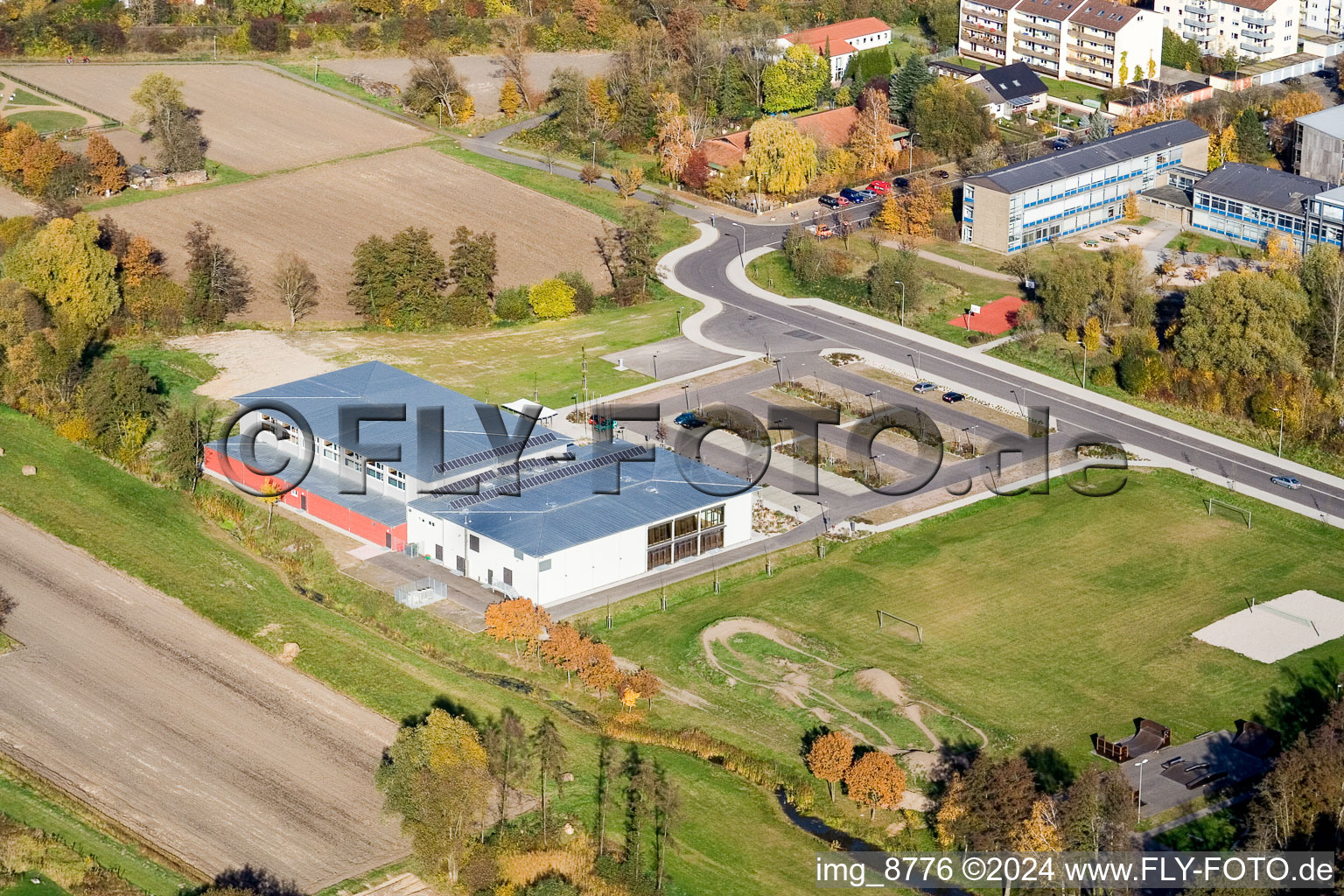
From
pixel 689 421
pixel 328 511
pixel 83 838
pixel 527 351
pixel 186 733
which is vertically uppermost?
pixel 527 351

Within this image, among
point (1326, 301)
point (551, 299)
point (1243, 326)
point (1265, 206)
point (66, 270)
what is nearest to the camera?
point (1243, 326)

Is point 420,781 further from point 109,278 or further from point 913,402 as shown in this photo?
point 109,278

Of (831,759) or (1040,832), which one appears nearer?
(1040,832)

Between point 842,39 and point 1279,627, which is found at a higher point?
point 842,39

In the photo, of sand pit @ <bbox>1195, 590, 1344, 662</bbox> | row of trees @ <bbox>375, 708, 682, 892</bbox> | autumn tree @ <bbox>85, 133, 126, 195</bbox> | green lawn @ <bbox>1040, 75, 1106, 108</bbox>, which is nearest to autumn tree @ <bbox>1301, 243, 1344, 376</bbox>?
sand pit @ <bbox>1195, 590, 1344, 662</bbox>

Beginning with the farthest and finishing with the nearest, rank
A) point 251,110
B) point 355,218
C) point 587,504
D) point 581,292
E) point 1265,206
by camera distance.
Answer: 1. point 251,110
2. point 355,218
3. point 1265,206
4. point 581,292
5. point 587,504

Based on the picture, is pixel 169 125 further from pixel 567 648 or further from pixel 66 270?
pixel 567 648

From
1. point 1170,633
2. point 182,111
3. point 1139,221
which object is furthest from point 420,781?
point 182,111

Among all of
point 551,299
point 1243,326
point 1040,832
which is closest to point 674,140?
point 551,299

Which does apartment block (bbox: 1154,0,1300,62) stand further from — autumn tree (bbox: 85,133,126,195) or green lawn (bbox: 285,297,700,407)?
autumn tree (bbox: 85,133,126,195)
